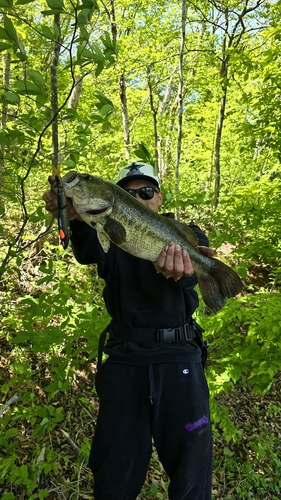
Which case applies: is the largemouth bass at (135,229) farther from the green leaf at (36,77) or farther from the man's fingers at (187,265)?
the green leaf at (36,77)

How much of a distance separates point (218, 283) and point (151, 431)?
1.11 meters

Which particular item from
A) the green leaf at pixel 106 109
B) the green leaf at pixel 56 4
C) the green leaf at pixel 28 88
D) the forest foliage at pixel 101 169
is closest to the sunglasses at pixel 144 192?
the forest foliage at pixel 101 169

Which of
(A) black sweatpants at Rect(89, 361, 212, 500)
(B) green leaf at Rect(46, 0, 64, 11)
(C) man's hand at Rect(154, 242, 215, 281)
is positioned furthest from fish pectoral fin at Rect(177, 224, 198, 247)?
(B) green leaf at Rect(46, 0, 64, 11)

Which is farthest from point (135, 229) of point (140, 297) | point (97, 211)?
point (140, 297)

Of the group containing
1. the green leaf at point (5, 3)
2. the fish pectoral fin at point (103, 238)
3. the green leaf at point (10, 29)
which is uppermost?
the green leaf at point (5, 3)

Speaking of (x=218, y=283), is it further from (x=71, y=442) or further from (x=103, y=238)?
(x=71, y=442)

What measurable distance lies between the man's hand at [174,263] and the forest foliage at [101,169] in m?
0.82

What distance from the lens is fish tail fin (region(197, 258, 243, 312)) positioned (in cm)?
223

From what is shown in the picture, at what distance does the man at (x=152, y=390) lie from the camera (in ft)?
6.91

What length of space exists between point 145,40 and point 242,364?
8.88 metres

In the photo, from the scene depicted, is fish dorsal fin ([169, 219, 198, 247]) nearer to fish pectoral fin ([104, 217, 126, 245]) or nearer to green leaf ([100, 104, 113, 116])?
fish pectoral fin ([104, 217, 126, 245])

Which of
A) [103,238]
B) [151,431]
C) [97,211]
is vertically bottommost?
[151,431]

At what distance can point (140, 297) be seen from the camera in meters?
2.29

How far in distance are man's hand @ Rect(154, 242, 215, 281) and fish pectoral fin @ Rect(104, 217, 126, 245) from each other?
298 millimetres
